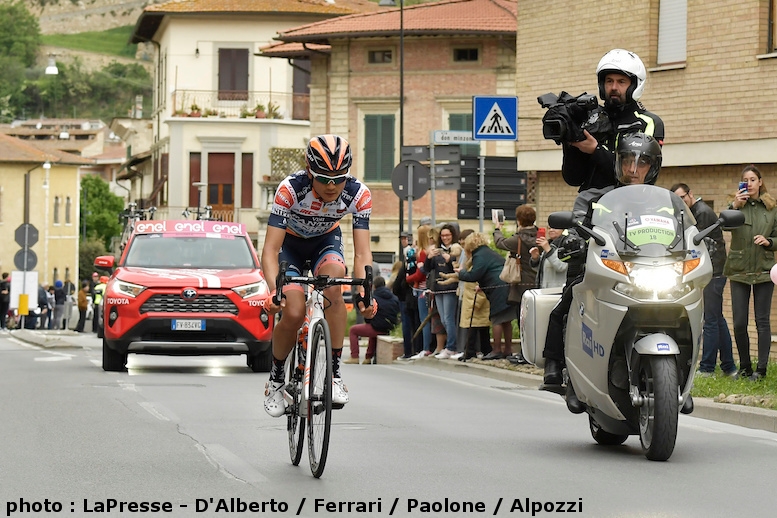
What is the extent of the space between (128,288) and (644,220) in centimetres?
1083

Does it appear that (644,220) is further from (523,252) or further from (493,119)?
(493,119)

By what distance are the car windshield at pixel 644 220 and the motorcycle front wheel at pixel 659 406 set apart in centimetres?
68

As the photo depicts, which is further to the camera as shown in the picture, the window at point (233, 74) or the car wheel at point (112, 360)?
the window at point (233, 74)

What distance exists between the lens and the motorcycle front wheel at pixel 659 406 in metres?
9.19

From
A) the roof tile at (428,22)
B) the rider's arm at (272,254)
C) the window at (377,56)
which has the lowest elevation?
the rider's arm at (272,254)

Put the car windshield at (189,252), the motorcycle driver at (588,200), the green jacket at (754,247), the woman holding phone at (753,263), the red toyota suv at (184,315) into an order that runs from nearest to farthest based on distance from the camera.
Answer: the motorcycle driver at (588,200)
the woman holding phone at (753,263)
the green jacket at (754,247)
the red toyota suv at (184,315)
the car windshield at (189,252)

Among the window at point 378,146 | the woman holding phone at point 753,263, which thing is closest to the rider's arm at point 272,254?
the woman holding phone at point 753,263

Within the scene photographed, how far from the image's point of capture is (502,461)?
383 inches

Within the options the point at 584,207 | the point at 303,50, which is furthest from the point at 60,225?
the point at 584,207

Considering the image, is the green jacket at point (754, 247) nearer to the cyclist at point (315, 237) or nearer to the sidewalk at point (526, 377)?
the sidewalk at point (526, 377)

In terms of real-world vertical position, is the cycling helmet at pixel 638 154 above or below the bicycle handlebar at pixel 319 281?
above

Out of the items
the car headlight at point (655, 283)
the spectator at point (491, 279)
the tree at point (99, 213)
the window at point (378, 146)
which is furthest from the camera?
the tree at point (99, 213)

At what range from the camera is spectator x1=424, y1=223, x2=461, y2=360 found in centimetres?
2239

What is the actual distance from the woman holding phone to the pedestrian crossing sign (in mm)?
7976
